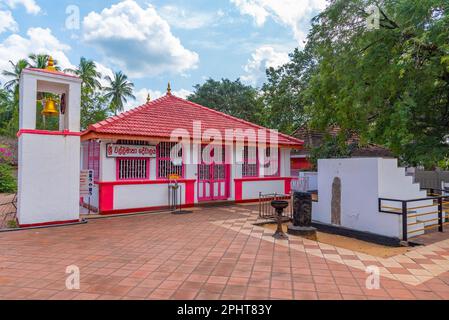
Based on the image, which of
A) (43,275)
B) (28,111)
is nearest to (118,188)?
(28,111)

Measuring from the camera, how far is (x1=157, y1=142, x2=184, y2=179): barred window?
10.6 meters

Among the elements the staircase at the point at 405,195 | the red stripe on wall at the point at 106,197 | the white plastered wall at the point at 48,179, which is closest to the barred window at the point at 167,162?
the red stripe on wall at the point at 106,197

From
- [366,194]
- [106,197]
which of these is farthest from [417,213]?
[106,197]

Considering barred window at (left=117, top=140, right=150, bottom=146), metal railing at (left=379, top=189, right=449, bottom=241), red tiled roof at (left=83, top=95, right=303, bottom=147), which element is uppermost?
red tiled roof at (left=83, top=95, right=303, bottom=147)

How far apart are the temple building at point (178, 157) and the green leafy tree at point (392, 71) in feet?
13.2

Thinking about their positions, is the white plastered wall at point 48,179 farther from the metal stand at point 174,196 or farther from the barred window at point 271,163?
the barred window at point 271,163

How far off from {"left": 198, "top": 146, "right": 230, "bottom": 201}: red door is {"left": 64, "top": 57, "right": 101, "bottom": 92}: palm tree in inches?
667

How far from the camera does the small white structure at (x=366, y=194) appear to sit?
22.3 ft

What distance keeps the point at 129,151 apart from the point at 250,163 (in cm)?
523

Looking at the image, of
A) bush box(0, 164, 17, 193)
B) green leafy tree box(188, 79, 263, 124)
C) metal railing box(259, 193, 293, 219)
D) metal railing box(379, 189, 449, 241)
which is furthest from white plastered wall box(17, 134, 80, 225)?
green leafy tree box(188, 79, 263, 124)

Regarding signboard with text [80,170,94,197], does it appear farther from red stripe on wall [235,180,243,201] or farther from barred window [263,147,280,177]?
barred window [263,147,280,177]

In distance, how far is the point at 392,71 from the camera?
7.58 metres

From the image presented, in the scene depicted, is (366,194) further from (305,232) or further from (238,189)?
(238,189)
